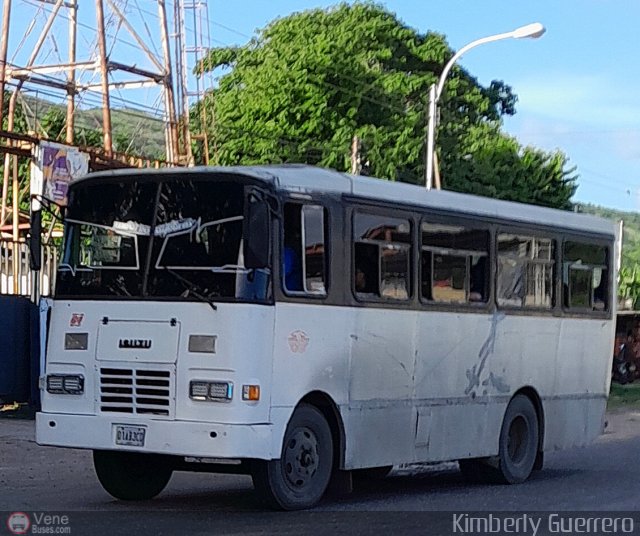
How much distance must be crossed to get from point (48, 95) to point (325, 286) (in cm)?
1747

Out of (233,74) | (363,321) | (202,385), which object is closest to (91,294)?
(202,385)

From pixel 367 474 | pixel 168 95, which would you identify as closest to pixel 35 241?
pixel 367 474

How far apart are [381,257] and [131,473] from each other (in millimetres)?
3236

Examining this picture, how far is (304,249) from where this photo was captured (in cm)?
1184

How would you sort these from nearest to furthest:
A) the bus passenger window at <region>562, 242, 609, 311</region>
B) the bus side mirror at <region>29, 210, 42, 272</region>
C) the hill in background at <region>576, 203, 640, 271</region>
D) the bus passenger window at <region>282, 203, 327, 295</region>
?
the bus passenger window at <region>282, 203, 327, 295</region>
the bus side mirror at <region>29, 210, 42, 272</region>
the bus passenger window at <region>562, 242, 609, 311</region>
the hill in background at <region>576, 203, 640, 271</region>

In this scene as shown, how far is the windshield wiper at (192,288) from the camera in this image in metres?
11.2

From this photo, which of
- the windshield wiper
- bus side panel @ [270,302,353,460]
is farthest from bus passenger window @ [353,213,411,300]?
the windshield wiper

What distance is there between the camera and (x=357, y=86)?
47.3 meters

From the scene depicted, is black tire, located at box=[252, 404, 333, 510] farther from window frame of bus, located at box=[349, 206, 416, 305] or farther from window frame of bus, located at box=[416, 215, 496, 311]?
window frame of bus, located at box=[416, 215, 496, 311]

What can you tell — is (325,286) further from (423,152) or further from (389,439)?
(423,152)

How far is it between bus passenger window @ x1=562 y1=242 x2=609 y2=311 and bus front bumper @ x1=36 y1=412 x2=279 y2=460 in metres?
6.73

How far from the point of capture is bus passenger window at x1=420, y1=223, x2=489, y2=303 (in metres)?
13.8

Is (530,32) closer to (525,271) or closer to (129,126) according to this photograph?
(525,271)

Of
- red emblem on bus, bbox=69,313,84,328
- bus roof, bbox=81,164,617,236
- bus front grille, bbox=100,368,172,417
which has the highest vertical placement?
bus roof, bbox=81,164,617,236
